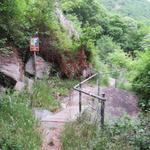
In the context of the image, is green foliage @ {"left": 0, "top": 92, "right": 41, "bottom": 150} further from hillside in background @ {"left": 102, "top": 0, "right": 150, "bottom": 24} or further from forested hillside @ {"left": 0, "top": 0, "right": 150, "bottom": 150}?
hillside in background @ {"left": 102, "top": 0, "right": 150, "bottom": 24}

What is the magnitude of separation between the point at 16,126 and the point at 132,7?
160 ft

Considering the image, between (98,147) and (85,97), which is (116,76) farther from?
(98,147)

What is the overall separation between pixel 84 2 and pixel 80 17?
4.81ft

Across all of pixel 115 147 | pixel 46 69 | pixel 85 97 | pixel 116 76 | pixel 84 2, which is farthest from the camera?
pixel 84 2

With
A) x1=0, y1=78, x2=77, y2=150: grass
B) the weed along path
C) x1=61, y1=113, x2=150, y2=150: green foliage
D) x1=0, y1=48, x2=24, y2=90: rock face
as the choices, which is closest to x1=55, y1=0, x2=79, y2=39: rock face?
the weed along path

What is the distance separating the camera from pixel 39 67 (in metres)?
12.4

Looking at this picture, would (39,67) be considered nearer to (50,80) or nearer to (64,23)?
(50,80)

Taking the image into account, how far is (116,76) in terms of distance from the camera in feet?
59.7

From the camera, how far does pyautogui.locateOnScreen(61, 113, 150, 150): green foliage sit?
666 cm

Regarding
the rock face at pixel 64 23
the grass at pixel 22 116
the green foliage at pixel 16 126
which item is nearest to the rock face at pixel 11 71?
the grass at pixel 22 116

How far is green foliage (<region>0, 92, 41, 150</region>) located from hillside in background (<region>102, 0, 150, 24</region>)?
148ft

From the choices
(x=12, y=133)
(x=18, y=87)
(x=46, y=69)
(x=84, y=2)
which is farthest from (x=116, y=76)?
(x=84, y=2)

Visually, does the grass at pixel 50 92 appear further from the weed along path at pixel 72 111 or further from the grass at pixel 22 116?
the weed along path at pixel 72 111

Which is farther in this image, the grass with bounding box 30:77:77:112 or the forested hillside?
the grass with bounding box 30:77:77:112
